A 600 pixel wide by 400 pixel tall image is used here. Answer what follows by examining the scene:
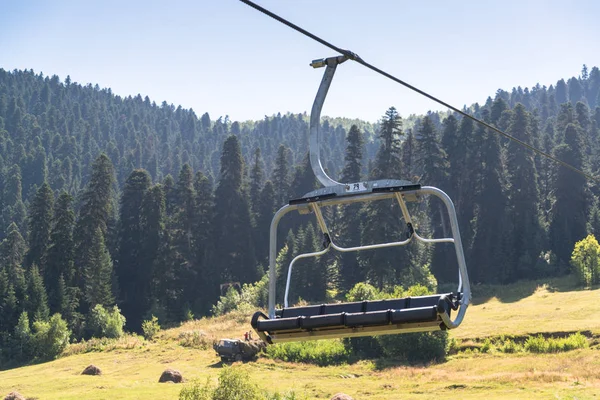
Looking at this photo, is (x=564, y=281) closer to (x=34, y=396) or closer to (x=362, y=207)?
(x=362, y=207)

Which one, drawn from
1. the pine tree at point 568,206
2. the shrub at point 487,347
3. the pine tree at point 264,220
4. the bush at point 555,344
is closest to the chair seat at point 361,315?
the bush at point 555,344

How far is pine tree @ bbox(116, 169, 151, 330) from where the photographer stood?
96.0 meters

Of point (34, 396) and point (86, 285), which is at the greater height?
point (86, 285)

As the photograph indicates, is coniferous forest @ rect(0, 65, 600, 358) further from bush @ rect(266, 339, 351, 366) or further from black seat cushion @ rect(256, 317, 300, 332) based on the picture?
black seat cushion @ rect(256, 317, 300, 332)

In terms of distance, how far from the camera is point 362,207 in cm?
9275

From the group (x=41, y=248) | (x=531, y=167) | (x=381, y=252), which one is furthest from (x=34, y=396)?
(x=531, y=167)

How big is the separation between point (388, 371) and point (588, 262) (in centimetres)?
3206

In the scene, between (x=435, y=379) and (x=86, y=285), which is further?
(x=86, y=285)

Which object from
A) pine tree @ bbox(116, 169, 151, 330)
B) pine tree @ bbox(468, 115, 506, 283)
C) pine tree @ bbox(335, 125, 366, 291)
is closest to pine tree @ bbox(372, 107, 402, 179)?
pine tree @ bbox(335, 125, 366, 291)

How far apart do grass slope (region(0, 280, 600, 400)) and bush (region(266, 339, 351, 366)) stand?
1.38m

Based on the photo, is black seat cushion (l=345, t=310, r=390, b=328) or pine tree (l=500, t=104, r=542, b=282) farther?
pine tree (l=500, t=104, r=542, b=282)

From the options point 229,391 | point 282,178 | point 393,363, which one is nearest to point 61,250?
point 282,178

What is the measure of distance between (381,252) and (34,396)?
1725 inches

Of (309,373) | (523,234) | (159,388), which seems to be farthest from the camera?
(523,234)
